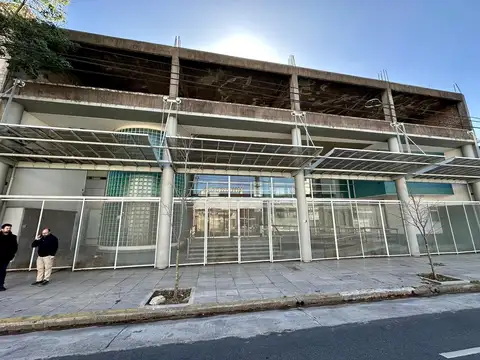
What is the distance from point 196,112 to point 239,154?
11.8 ft

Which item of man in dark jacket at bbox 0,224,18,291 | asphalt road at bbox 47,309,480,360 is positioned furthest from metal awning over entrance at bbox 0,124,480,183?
asphalt road at bbox 47,309,480,360

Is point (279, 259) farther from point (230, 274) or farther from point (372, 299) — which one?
point (372, 299)

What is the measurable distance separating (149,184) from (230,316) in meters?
9.47

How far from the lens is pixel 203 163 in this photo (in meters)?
10.3

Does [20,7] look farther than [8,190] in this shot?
No

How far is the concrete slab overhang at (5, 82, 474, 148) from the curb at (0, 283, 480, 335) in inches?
356

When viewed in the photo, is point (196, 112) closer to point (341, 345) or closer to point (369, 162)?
point (369, 162)

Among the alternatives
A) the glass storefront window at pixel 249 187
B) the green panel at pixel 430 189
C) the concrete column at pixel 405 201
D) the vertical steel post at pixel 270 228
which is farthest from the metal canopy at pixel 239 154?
the green panel at pixel 430 189

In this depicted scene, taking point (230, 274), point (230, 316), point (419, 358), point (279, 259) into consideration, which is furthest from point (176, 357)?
point (279, 259)

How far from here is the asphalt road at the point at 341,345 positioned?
125 inches

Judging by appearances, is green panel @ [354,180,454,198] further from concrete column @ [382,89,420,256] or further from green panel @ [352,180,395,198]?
concrete column @ [382,89,420,256]

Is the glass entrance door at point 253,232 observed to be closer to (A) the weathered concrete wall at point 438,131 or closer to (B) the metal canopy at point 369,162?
(B) the metal canopy at point 369,162

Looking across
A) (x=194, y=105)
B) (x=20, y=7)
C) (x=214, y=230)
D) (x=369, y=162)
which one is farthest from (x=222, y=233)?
(x=20, y=7)

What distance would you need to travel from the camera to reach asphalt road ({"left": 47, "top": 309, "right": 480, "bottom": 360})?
10.4ft
